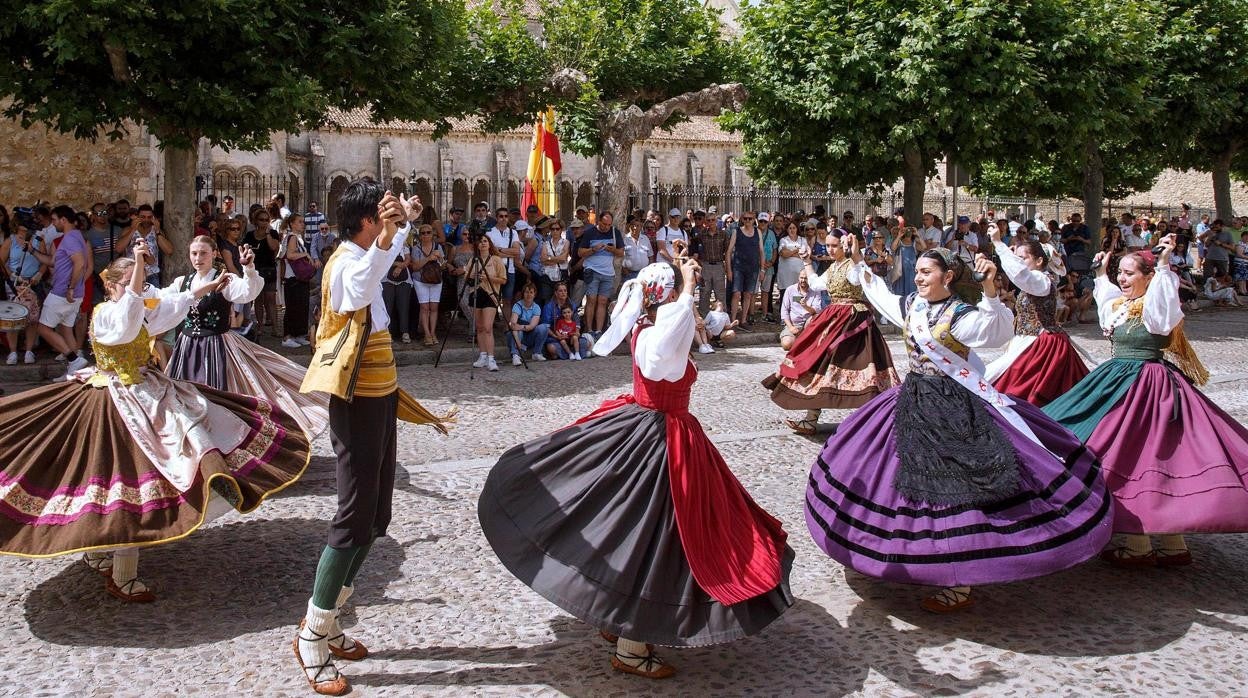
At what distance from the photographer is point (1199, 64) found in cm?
1995

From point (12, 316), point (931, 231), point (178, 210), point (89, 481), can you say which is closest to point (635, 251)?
point (178, 210)

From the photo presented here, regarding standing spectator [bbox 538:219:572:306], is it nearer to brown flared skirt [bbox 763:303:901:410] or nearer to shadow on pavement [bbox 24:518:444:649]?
brown flared skirt [bbox 763:303:901:410]

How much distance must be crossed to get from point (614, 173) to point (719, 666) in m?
12.0

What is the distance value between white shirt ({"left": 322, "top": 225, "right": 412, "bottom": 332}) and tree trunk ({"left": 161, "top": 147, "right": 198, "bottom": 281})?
8623 mm

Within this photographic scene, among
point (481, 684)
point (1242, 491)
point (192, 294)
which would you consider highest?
point (192, 294)

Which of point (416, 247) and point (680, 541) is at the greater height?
point (416, 247)

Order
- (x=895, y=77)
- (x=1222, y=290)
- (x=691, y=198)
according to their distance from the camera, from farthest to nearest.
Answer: (x=691, y=198)
(x=1222, y=290)
(x=895, y=77)

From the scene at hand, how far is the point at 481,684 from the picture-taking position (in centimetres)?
415

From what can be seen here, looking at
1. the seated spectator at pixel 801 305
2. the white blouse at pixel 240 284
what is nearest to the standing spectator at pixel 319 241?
the seated spectator at pixel 801 305

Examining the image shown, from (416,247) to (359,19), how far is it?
2.78 m

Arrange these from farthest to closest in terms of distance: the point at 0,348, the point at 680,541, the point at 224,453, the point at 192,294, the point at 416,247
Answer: the point at 416,247, the point at 0,348, the point at 192,294, the point at 224,453, the point at 680,541

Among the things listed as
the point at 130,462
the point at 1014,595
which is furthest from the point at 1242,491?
the point at 130,462

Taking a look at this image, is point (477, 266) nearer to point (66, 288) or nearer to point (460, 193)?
point (66, 288)

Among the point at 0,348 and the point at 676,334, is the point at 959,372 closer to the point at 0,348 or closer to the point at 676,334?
the point at 676,334
